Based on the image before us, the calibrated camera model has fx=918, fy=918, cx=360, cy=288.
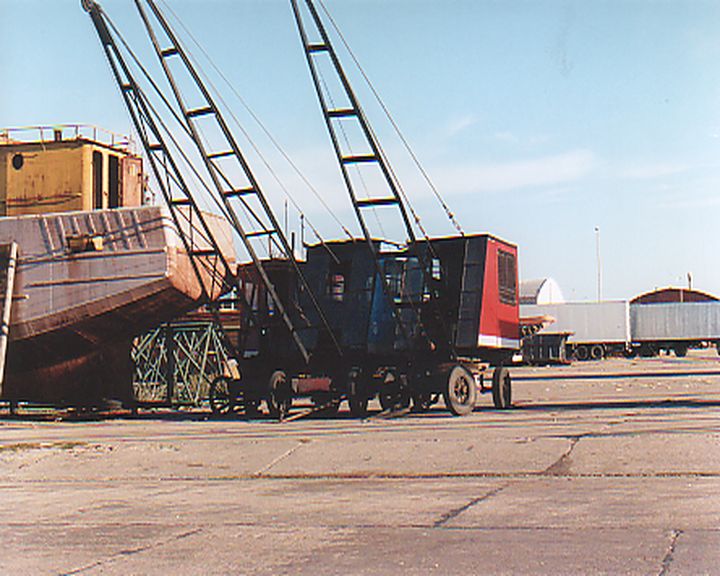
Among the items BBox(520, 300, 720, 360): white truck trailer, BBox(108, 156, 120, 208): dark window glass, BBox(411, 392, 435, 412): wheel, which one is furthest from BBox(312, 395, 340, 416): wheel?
BBox(520, 300, 720, 360): white truck trailer

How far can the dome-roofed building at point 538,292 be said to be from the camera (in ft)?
229

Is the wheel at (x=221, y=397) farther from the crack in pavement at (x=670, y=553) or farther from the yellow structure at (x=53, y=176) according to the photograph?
the crack in pavement at (x=670, y=553)

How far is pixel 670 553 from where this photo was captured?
524 centimetres

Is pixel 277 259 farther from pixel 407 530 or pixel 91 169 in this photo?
pixel 407 530

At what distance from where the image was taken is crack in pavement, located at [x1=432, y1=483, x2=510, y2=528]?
6.69 m

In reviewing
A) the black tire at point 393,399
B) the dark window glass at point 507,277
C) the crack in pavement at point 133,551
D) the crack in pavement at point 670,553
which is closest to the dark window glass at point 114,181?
the black tire at point 393,399

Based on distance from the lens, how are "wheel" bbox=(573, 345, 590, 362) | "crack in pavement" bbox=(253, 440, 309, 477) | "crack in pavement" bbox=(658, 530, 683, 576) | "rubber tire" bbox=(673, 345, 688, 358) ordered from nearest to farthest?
1. "crack in pavement" bbox=(658, 530, 683, 576)
2. "crack in pavement" bbox=(253, 440, 309, 477)
3. "wheel" bbox=(573, 345, 590, 362)
4. "rubber tire" bbox=(673, 345, 688, 358)

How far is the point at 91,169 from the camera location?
24.8m

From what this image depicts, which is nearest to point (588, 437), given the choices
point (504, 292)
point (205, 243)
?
point (504, 292)

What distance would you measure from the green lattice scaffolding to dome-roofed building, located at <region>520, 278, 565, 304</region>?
1765 inches

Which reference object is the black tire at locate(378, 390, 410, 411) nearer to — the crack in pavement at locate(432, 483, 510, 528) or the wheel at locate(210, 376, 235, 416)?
the wheel at locate(210, 376, 235, 416)

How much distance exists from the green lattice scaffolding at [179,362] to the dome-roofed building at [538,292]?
147 feet

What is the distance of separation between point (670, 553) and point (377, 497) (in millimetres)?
3444

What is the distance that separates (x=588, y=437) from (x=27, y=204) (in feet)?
58.6
